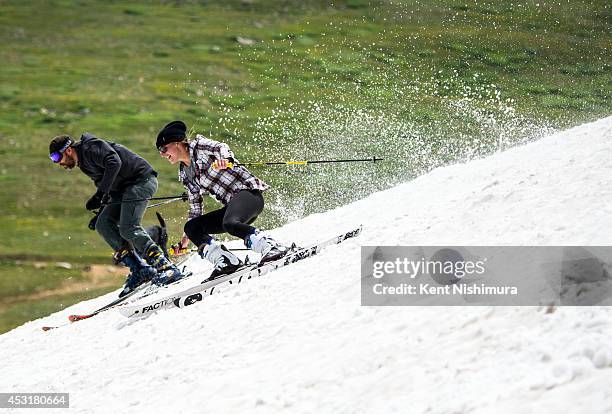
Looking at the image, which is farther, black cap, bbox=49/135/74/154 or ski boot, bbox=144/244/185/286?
ski boot, bbox=144/244/185/286

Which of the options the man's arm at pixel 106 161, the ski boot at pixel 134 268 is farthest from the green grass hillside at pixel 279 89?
the man's arm at pixel 106 161

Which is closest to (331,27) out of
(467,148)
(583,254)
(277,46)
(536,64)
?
(277,46)

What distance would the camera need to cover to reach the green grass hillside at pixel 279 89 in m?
29.1

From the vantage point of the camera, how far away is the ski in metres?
8.01

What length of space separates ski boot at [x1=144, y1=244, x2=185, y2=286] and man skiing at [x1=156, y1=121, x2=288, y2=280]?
1544 millimetres

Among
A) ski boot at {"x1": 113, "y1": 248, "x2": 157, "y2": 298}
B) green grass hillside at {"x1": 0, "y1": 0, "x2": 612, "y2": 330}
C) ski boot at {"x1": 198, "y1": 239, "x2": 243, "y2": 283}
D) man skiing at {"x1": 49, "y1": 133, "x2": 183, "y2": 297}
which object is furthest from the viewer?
green grass hillside at {"x1": 0, "y1": 0, "x2": 612, "y2": 330}

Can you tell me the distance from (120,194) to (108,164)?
565 millimetres

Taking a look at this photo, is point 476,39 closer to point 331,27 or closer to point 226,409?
point 331,27

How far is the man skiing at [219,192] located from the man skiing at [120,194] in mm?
1465

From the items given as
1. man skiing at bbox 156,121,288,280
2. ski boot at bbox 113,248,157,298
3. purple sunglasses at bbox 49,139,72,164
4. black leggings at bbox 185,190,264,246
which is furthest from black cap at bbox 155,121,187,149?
ski boot at bbox 113,248,157,298

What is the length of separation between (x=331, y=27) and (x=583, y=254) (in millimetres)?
52831

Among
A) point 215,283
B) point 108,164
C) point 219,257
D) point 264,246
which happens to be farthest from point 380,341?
point 108,164

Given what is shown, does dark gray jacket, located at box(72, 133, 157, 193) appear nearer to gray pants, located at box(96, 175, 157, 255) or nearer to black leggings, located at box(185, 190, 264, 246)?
gray pants, located at box(96, 175, 157, 255)

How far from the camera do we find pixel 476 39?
2058 inches
